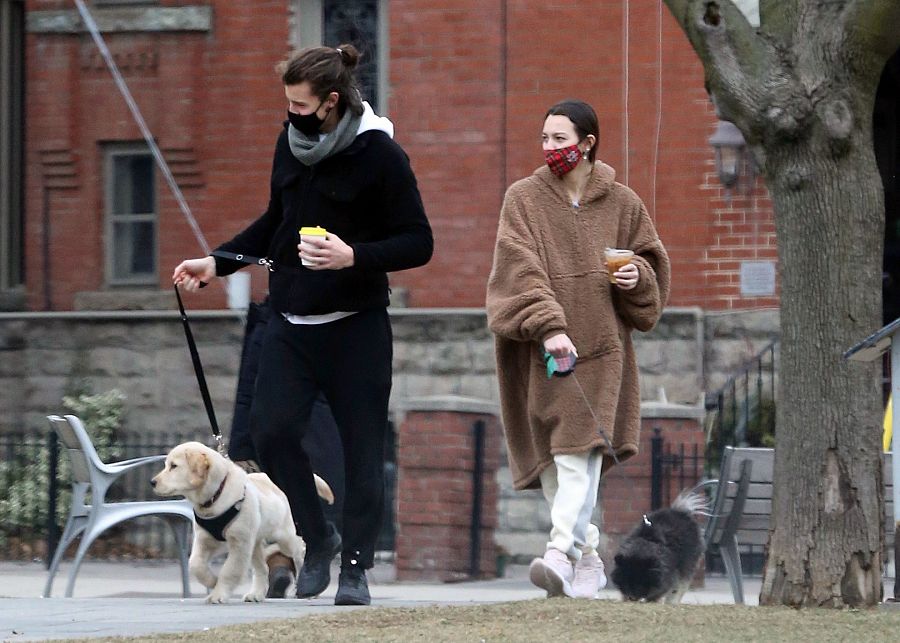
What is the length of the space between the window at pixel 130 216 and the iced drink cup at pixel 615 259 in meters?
7.72

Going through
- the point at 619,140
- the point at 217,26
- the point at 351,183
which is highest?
the point at 217,26

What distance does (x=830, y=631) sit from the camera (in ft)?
18.6

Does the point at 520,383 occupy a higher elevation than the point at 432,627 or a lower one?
higher

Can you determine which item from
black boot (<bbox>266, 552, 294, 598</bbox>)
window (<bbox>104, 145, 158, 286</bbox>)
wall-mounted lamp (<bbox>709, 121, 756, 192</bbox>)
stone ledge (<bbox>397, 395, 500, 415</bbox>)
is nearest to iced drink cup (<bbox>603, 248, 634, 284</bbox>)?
black boot (<bbox>266, 552, 294, 598</bbox>)

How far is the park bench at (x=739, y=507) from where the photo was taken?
807 centimetres

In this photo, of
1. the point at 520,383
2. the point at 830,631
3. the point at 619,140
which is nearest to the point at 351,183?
the point at 520,383

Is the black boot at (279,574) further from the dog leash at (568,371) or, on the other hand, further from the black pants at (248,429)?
the dog leash at (568,371)

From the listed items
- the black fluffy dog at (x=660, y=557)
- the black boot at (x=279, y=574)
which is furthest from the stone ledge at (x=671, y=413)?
the black boot at (x=279, y=574)

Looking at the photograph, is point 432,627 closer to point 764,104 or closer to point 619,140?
point 764,104

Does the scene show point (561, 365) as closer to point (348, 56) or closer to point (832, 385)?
point (832, 385)

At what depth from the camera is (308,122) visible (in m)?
6.46

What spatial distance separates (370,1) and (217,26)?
1.20 m

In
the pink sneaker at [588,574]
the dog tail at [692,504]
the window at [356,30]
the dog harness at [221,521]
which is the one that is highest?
the window at [356,30]

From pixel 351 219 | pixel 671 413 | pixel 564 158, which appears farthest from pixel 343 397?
pixel 671 413
